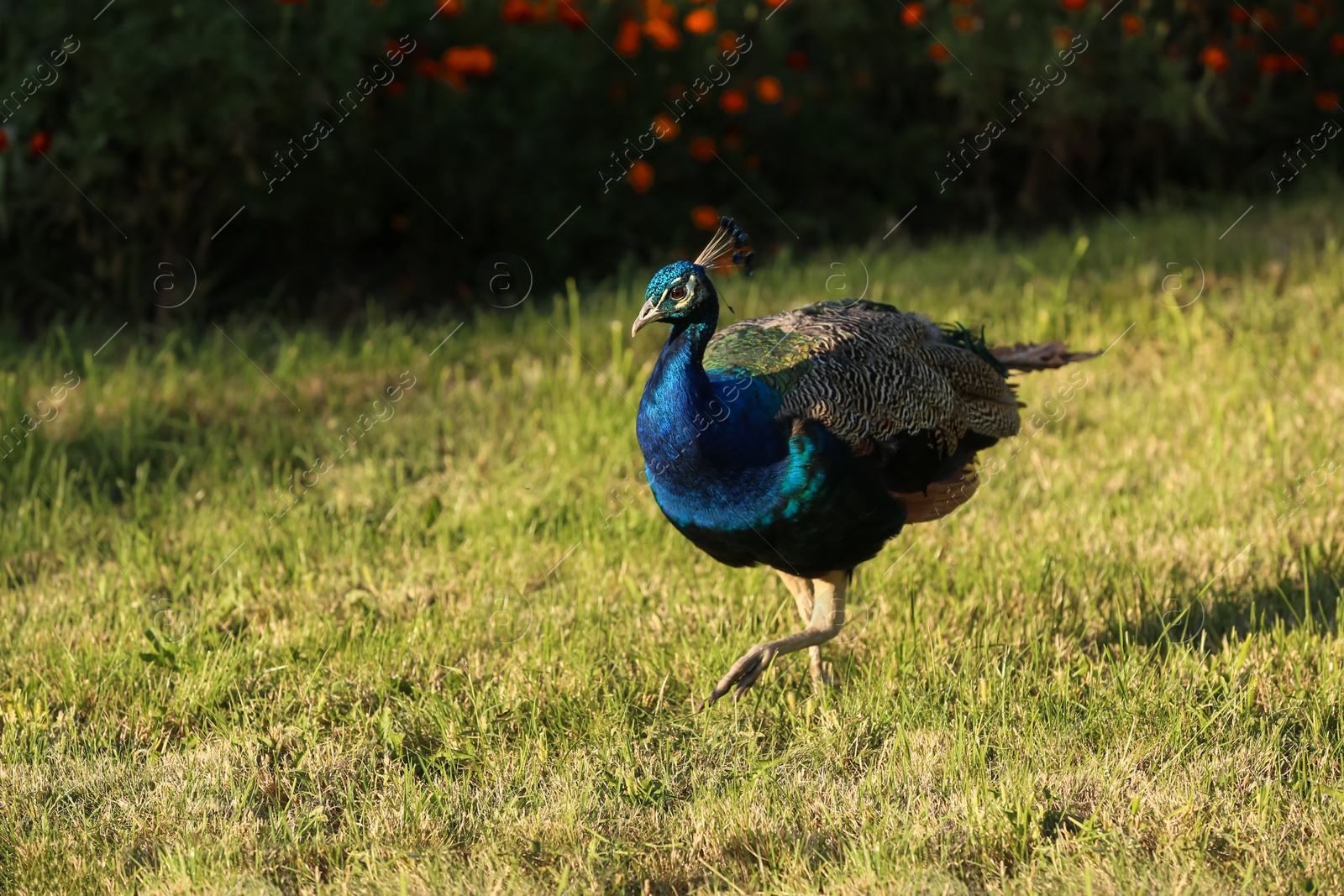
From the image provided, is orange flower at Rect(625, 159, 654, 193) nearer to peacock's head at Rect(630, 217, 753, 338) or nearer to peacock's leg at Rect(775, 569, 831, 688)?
peacock's leg at Rect(775, 569, 831, 688)

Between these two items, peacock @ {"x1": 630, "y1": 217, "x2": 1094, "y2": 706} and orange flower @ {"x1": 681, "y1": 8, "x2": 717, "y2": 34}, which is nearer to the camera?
peacock @ {"x1": 630, "y1": 217, "x2": 1094, "y2": 706}

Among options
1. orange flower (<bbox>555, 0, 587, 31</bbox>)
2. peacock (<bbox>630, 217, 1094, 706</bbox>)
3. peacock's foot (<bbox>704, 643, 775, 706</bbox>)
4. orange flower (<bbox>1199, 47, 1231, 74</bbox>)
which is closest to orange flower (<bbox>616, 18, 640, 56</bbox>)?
orange flower (<bbox>555, 0, 587, 31</bbox>)

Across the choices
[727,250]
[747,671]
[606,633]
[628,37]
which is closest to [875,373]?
[727,250]

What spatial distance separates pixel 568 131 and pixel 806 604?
12.5 feet

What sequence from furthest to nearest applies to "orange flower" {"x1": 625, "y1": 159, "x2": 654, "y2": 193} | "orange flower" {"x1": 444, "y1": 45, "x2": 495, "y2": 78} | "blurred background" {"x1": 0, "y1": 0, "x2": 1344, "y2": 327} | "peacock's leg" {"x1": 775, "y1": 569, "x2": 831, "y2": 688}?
"orange flower" {"x1": 625, "y1": 159, "x2": 654, "y2": 193}, "orange flower" {"x1": 444, "y1": 45, "x2": 495, "y2": 78}, "blurred background" {"x1": 0, "y1": 0, "x2": 1344, "y2": 327}, "peacock's leg" {"x1": 775, "y1": 569, "x2": 831, "y2": 688}

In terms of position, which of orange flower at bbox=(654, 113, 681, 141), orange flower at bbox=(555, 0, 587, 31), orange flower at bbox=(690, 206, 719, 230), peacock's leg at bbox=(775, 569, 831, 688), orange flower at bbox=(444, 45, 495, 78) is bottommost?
peacock's leg at bbox=(775, 569, 831, 688)

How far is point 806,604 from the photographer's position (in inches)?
154

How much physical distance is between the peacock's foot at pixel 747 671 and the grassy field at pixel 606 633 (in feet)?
0.56

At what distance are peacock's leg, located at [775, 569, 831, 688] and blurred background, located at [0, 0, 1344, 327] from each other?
3270mm

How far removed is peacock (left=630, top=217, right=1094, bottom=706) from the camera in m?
3.37

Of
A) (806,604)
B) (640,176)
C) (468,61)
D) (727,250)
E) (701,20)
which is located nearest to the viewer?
(727,250)

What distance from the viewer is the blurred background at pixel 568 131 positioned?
230 inches

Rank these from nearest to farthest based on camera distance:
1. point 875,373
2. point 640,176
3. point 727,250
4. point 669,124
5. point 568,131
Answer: point 727,250 → point 875,373 → point 640,176 → point 669,124 → point 568,131

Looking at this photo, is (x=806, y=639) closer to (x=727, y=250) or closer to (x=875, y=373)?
(x=875, y=373)
